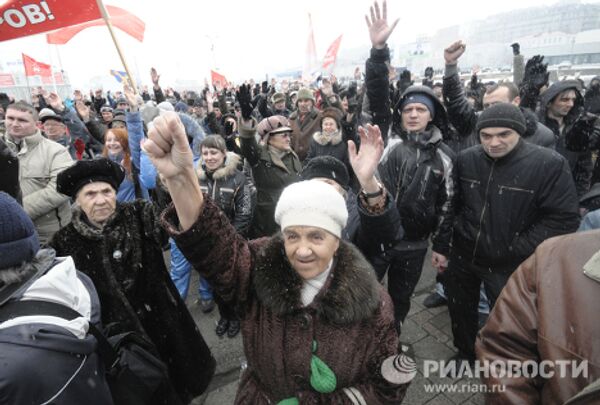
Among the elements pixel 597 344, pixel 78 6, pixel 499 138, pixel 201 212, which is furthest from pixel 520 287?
pixel 78 6

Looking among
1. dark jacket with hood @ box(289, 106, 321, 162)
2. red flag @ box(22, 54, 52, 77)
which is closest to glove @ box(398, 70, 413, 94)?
dark jacket with hood @ box(289, 106, 321, 162)

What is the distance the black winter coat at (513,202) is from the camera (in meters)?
2.42

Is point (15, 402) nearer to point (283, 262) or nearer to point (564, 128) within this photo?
point (283, 262)

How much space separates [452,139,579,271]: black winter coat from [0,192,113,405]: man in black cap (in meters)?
2.71

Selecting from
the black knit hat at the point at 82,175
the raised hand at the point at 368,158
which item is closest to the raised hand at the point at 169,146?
the raised hand at the point at 368,158

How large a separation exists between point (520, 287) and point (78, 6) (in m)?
5.84

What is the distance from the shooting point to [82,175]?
2342mm

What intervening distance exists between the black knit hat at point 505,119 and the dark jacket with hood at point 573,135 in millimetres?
2022

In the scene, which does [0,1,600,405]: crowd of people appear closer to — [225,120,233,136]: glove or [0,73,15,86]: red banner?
[225,120,233,136]: glove

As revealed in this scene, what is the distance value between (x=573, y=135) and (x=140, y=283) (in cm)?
479

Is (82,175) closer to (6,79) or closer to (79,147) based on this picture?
(79,147)

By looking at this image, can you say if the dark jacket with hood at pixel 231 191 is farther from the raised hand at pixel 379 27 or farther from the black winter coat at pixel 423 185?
the raised hand at pixel 379 27

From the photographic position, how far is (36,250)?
4.53 feet

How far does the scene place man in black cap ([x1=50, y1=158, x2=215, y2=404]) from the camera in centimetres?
216
